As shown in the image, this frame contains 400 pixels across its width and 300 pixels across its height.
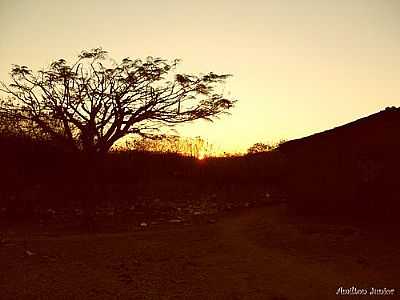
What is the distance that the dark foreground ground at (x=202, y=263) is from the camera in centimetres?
664

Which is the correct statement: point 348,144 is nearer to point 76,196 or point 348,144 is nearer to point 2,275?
point 2,275

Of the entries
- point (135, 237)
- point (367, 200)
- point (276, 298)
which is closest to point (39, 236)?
point (135, 237)

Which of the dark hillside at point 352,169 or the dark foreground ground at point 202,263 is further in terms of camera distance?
the dark hillside at point 352,169

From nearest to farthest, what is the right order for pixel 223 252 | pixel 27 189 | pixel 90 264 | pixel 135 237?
pixel 90 264, pixel 223 252, pixel 135 237, pixel 27 189

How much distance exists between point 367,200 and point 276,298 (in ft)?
21.2

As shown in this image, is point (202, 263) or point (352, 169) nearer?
point (202, 263)

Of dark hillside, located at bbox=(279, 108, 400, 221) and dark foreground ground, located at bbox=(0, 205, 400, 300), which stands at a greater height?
dark hillside, located at bbox=(279, 108, 400, 221)

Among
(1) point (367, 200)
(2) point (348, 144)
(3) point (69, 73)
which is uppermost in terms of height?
(3) point (69, 73)

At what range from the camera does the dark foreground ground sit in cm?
664

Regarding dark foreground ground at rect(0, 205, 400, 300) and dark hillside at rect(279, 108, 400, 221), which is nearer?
dark foreground ground at rect(0, 205, 400, 300)

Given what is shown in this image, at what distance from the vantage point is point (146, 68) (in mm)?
12391

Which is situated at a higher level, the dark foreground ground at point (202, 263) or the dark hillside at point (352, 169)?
the dark hillside at point (352, 169)

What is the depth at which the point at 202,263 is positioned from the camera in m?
8.27

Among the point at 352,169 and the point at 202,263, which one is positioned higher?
the point at 352,169
